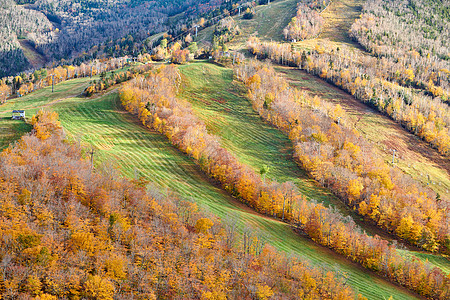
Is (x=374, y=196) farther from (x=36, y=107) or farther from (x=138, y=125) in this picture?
(x=36, y=107)

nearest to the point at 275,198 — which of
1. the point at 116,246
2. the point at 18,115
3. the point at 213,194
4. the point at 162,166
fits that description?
the point at 213,194

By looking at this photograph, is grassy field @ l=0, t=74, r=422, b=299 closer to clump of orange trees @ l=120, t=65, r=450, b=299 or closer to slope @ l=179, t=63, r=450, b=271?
clump of orange trees @ l=120, t=65, r=450, b=299

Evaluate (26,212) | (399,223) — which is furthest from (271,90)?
(26,212)

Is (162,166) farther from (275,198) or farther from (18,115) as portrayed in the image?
(18,115)

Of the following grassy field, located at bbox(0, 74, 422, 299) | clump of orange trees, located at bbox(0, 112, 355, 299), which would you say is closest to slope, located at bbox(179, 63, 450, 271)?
grassy field, located at bbox(0, 74, 422, 299)

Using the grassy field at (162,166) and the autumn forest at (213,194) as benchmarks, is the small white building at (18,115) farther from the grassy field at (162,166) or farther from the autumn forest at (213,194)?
the grassy field at (162,166)

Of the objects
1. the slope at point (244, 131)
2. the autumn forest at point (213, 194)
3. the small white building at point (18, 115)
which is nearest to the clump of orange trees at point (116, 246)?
the autumn forest at point (213, 194)

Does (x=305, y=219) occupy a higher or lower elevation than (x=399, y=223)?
higher
